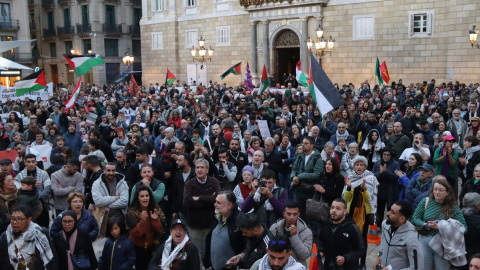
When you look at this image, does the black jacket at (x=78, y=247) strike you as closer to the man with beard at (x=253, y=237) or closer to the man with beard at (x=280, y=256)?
the man with beard at (x=253, y=237)

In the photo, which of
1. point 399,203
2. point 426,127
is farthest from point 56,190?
point 426,127

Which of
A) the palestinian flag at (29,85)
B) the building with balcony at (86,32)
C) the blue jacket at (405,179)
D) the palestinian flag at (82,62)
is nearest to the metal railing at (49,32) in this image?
the building with balcony at (86,32)

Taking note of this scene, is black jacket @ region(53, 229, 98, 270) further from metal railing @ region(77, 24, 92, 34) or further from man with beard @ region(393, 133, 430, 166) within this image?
metal railing @ region(77, 24, 92, 34)

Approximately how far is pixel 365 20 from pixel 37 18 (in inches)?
1278

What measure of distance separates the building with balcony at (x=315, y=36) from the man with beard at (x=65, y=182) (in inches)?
676

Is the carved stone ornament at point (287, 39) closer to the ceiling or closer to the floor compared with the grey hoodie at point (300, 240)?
closer to the ceiling

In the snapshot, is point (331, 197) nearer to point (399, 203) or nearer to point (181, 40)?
point (399, 203)

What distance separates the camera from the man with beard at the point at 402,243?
4.64 metres

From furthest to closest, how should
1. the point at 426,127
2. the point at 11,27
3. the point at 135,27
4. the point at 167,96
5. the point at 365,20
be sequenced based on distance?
1. the point at 135,27
2. the point at 11,27
3. the point at 365,20
4. the point at 167,96
5. the point at 426,127

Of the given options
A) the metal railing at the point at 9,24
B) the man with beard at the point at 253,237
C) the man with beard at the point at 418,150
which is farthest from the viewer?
the metal railing at the point at 9,24

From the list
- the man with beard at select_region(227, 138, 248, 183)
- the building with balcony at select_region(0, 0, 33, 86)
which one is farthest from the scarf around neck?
the building with balcony at select_region(0, 0, 33, 86)

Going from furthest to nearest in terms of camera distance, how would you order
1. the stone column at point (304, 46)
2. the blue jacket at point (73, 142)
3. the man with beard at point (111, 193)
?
the stone column at point (304, 46) < the blue jacket at point (73, 142) < the man with beard at point (111, 193)

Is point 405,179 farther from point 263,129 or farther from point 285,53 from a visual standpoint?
point 285,53

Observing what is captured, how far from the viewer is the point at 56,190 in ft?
21.8
